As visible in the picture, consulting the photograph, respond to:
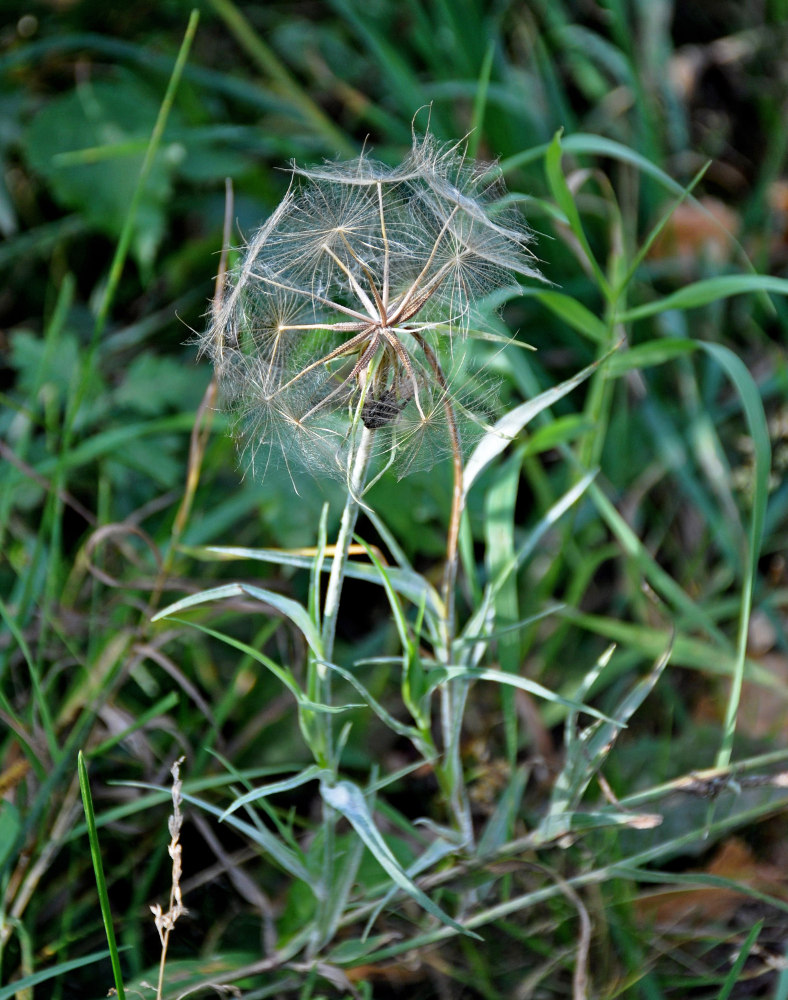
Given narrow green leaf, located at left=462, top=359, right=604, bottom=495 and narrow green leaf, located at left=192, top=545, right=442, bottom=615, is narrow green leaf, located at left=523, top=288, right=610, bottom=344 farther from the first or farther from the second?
narrow green leaf, located at left=192, top=545, right=442, bottom=615

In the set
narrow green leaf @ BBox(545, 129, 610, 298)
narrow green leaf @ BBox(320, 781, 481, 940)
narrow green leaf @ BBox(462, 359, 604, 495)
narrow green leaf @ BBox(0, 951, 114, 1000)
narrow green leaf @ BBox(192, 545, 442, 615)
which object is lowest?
narrow green leaf @ BBox(0, 951, 114, 1000)

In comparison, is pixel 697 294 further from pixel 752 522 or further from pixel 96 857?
pixel 96 857

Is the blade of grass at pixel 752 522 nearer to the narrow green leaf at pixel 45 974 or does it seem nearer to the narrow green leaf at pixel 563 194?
the narrow green leaf at pixel 563 194

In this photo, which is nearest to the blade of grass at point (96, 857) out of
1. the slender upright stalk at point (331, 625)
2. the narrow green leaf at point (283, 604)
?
the narrow green leaf at point (283, 604)

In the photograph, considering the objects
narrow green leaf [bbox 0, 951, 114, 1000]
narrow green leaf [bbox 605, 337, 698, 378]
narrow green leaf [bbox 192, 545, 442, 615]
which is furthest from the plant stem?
narrow green leaf [bbox 605, 337, 698, 378]

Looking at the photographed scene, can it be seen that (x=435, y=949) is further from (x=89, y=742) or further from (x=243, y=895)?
(x=89, y=742)

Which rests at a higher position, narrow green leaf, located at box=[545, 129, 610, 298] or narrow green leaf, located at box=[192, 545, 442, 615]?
narrow green leaf, located at box=[545, 129, 610, 298]
